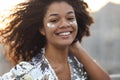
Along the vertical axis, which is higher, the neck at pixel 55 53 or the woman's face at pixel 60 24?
the woman's face at pixel 60 24

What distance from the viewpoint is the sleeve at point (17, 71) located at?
4.20 meters

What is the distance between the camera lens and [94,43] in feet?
67.2

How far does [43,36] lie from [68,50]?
254 millimetres

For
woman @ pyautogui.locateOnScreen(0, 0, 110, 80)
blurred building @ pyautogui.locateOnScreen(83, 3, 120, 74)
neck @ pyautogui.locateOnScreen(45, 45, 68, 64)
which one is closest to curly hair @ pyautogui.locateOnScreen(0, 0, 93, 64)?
woman @ pyautogui.locateOnScreen(0, 0, 110, 80)

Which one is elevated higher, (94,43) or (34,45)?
(34,45)

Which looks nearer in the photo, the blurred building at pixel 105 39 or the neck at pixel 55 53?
the neck at pixel 55 53

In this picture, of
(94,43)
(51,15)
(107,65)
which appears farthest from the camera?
(94,43)

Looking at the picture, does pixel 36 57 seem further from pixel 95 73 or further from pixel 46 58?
pixel 95 73

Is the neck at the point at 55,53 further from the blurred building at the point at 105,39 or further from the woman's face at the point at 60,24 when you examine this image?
the blurred building at the point at 105,39

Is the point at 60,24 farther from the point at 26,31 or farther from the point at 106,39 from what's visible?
the point at 106,39

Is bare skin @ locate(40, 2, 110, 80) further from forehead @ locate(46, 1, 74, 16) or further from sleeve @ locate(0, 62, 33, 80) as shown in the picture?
sleeve @ locate(0, 62, 33, 80)

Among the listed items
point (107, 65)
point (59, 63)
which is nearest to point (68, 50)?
point (59, 63)

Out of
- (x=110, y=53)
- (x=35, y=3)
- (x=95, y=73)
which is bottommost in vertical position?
(x=110, y=53)

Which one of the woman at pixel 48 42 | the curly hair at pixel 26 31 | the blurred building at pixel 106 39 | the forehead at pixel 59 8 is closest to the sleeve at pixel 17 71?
the woman at pixel 48 42
